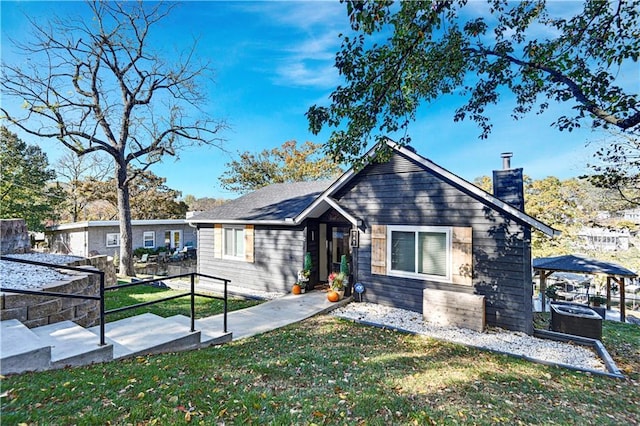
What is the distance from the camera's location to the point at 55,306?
4582mm

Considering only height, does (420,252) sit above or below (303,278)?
above

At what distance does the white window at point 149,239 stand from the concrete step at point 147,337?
2032cm

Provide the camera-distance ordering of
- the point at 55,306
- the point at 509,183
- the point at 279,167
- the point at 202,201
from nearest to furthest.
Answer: the point at 55,306, the point at 509,183, the point at 279,167, the point at 202,201

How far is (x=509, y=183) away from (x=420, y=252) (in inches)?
110

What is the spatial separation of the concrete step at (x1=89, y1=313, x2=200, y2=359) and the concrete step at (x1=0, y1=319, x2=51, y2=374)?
824 mm

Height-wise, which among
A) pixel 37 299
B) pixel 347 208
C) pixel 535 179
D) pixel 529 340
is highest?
pixel 535 179

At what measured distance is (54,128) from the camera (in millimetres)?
13578

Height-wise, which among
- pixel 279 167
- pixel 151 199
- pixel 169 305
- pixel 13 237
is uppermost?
pixel 279 167

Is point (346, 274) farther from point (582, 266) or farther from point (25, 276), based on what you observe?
point (25, 276)

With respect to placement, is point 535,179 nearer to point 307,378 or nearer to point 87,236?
point 307,378

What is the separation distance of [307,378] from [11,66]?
17.8 meters

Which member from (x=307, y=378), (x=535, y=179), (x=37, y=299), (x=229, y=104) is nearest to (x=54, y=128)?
(x=229, y=104)

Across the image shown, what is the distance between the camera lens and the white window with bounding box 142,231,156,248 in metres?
23.1

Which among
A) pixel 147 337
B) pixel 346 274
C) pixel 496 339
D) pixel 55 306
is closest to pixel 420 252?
pixel 346 274
